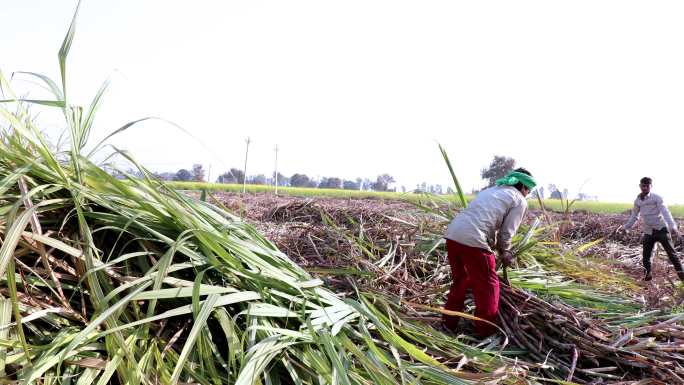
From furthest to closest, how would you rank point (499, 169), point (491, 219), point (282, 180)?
1. point (282, 180)
2. point (499, 169)
3. point (491, 219)

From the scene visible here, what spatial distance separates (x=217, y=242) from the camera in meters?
1.84

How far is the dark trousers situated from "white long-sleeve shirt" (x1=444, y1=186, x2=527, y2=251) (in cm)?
391

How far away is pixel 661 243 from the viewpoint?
5.97 metres

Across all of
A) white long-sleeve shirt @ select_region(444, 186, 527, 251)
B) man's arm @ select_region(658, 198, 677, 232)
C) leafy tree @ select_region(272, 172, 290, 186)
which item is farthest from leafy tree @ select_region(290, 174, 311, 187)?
white long-sleeve shirt @ select_region(444, 186, 527, 251)

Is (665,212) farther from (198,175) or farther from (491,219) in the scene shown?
(198,175)

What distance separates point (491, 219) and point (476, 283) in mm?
452

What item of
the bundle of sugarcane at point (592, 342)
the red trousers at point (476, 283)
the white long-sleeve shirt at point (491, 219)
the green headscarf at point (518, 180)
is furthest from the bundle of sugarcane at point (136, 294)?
the green headscarf at point (518, 180)

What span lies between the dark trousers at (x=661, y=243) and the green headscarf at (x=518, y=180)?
12.5ft

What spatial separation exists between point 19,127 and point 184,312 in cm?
92

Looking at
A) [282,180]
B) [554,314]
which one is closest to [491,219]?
[554,314]

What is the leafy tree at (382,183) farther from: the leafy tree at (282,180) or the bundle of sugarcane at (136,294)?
the bundle of sugarcane at (136,294)

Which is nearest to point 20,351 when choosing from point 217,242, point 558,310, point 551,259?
point 217,242

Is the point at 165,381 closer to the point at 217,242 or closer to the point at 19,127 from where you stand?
the point at 217,242

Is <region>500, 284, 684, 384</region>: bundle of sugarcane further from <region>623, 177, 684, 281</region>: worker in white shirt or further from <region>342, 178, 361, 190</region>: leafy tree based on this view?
<region>342, 178, 361, 190</region>: leafy tree
